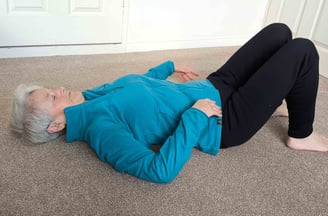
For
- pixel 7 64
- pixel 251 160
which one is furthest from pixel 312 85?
pixel 7 64

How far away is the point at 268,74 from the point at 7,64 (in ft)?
4.52

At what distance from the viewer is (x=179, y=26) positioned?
7.79 feet

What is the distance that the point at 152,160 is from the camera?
1019mm

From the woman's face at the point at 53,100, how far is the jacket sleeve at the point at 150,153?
16 cm

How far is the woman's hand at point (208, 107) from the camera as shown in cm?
114

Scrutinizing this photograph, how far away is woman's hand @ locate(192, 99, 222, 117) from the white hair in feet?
1.58

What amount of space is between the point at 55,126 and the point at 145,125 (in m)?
0.30

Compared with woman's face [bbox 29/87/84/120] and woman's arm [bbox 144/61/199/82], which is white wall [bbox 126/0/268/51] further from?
woman's face [bbox 29/87/84/120]

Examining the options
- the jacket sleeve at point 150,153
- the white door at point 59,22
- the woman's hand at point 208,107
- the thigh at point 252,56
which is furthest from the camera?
the white door at point 59,22

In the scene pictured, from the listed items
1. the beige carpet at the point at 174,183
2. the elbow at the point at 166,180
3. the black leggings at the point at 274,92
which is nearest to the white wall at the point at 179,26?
the beige carpet at the point at 174,183

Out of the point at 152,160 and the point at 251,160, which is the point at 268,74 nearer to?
the point at 251,160

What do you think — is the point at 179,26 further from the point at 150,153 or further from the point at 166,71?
the point at 150,153

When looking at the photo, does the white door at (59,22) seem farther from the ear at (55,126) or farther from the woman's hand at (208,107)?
the woman's hand at (208,107)

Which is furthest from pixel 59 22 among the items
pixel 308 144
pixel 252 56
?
pixel 308 144
